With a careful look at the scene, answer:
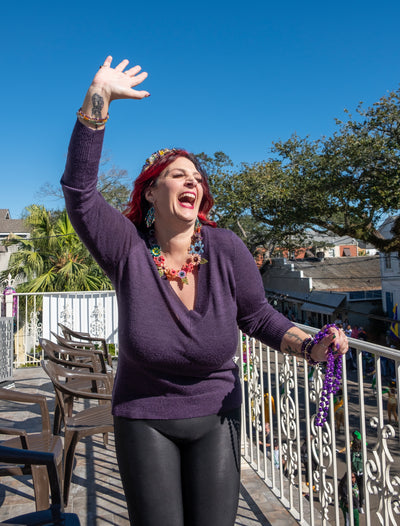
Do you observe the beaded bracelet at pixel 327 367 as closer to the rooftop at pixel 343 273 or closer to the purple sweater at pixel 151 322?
the purple sweater at pixel 151 322

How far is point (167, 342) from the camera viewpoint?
4.07ft

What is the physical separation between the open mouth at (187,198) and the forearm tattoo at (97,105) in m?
0.39

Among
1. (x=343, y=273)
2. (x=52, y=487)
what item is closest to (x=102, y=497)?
(x=52, y=487)

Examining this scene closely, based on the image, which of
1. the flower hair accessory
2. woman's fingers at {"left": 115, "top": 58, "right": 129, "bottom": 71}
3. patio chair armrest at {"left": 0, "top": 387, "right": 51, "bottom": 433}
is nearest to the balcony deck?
patio chair armrest at {"left": 0, "top": 387, "right": 51, "bottom": 433}

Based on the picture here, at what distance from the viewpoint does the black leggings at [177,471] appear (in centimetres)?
121

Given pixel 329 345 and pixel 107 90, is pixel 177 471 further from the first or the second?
pixel 107 90

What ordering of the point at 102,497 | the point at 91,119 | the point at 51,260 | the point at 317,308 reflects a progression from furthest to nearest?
the point at 317,308 → the point at 51,260 → the point at 102,497 → the point at 91,119

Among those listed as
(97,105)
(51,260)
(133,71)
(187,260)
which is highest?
(51,260)

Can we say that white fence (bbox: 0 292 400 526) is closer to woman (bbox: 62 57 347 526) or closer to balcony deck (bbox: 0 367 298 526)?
balcony deck (bbox: 0 367 298 526)

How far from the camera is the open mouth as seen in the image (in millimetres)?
1416

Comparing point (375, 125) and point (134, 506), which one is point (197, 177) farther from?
point (375, 125)

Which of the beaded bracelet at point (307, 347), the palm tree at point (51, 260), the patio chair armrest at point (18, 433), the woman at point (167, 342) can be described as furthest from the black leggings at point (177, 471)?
the palm tree at point (51, 260)

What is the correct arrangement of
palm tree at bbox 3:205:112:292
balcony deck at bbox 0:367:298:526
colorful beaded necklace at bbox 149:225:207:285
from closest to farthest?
colorful beaded necklace at bbox 149:225:207:285 → balcony deck at bbox 0:367:298:526 → palm tree at bbox 3:205:112:292

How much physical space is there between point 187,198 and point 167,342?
1.61 ft
